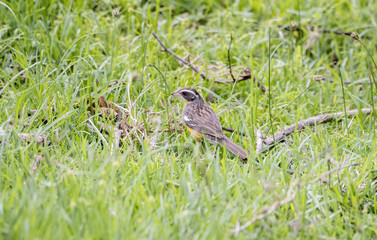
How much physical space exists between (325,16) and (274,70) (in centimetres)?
208

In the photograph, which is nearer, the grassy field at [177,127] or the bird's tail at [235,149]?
the grassy field at [177,127]

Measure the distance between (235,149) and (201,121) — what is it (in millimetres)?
682

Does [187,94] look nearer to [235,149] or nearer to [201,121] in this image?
[201,121]

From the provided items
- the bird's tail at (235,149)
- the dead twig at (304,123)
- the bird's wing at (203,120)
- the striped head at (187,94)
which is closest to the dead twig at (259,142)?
the dead twig at (304,123)

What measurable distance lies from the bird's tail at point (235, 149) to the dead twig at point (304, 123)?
0.39m

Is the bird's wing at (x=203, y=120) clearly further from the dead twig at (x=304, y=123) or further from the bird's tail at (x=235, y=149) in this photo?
the dead twig at (x=304, y=123)

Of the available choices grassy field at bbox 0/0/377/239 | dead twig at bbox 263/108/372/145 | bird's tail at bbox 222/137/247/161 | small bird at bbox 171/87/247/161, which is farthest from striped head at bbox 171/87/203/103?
dead twig at bbox 263/108/372/145

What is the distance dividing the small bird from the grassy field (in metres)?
0.12

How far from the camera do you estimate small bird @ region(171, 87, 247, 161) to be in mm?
5961

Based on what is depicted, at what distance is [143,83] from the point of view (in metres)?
7.28

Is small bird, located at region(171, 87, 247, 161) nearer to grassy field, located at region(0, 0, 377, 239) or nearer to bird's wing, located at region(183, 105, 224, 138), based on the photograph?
bird's wing, located at region(183, 105, 224, 138)

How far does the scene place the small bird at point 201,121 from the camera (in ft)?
19.6

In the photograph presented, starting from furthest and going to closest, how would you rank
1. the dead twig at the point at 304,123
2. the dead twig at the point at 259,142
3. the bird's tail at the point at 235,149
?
the dead twig at the point at 304,123, the dead twig at the point at 259,142, the bird's tail at the point at 235,149

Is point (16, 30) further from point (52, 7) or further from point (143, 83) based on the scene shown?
point (143, 83)
